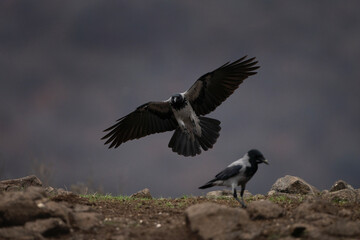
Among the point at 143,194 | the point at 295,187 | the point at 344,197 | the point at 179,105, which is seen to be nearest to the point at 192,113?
the point at 179,105

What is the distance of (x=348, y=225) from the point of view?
571 cm

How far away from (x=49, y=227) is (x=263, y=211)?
2936mm

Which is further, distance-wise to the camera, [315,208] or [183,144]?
[183,144]

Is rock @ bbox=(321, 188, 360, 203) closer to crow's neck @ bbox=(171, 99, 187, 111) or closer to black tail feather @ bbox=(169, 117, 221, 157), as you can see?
black tail feather @ bbox=(169, 117, 221, 157)

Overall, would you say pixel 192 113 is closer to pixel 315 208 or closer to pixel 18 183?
pixel 18 183

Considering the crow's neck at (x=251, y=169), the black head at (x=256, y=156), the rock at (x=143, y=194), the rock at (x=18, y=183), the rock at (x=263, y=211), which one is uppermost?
the rock at (x=18, y=183)

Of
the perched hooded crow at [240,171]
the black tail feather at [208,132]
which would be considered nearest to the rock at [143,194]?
the black tail feather at [208,132]

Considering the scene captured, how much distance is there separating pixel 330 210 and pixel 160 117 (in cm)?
595

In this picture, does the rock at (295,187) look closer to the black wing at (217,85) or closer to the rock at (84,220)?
the black wing at (217,85)

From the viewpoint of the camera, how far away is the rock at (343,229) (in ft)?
18.4

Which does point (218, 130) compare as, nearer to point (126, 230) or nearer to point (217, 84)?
point (217, 84)

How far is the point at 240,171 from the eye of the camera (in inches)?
288

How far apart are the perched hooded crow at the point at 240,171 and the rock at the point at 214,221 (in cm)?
149

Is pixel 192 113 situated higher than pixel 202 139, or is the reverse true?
pixel 192 113
